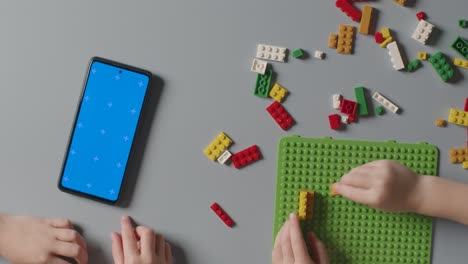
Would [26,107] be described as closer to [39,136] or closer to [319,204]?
[39,136]

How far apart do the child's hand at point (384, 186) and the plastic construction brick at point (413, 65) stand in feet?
0.54

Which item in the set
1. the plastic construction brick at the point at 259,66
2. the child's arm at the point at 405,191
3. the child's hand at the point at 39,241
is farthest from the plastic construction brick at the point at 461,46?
the child's hand at the point at 39,241

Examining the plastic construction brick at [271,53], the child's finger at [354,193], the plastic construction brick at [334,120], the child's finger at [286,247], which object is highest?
the plastic construction brick at [271,53]

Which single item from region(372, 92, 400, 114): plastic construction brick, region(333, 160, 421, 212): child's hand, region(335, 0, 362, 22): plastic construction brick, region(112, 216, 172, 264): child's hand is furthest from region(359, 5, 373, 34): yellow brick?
region(112, 216, 172, 264): child's hand

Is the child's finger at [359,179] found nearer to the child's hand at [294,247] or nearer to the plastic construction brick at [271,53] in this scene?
the child's hand at [294,247]

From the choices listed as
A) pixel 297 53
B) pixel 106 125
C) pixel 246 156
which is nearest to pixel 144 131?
pixel 106 125

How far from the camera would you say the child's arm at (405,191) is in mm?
888

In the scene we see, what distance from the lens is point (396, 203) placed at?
2.95 feet

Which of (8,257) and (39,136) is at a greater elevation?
(39,136)

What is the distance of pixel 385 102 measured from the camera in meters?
0.94

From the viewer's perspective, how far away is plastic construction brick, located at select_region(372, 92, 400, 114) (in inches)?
36.9

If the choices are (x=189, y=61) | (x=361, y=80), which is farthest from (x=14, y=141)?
(x=361, y=80)

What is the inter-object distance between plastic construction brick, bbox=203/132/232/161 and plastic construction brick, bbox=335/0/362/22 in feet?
0.95

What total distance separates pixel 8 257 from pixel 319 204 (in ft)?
1.76
